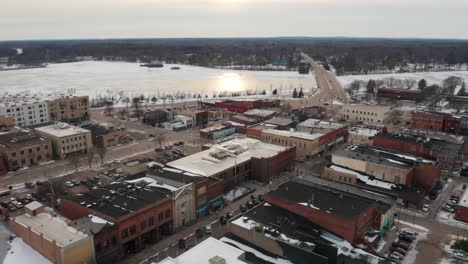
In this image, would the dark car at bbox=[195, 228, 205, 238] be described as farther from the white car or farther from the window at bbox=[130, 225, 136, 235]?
the white car

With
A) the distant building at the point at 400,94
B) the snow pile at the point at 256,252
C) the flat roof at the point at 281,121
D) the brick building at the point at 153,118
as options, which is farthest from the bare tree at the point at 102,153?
the distant building at the point at 400,94

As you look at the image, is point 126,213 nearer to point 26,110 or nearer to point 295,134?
point 295,134

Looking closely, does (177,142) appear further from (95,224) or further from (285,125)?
(95,224)

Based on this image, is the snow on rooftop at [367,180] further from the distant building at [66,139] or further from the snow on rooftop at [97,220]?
the distant building at [66,139]

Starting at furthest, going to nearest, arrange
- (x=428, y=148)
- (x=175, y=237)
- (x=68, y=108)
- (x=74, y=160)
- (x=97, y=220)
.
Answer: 1. (x=68, y=108)
2. (x=74, y=160)
3. (x=428, y=148)
4. (x=175, y=237)
5. (x=97, y=220)

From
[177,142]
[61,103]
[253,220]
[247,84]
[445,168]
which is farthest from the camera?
[247,84]

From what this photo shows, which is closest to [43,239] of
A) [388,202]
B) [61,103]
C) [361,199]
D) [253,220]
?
[253,220]

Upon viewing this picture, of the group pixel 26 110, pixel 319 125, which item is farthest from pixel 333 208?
pixel 26 110
